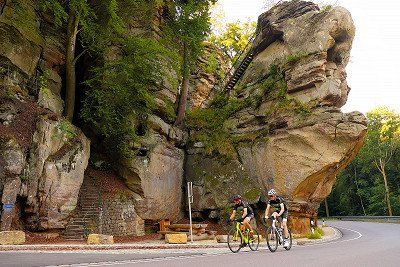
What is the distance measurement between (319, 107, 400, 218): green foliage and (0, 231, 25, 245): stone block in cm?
4530

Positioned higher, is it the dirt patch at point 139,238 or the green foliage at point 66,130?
the green foliage at point 66,130

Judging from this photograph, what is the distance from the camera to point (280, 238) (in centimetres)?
1142

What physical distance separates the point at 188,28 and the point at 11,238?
1658 centimetres

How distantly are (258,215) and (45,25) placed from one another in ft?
56.2

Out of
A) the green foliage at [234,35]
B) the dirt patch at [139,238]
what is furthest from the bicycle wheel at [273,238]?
the green foliage at [234,35]

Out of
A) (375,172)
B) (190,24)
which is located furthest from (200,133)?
(375,172)

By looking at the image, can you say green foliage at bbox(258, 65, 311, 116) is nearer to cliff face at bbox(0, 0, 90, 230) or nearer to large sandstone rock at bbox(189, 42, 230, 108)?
large sandstone rock at bbox(189, 42, 230, 108)

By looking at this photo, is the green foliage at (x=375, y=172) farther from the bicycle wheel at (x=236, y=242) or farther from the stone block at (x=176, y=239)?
the bicycle wheel at (x=236, y=242)

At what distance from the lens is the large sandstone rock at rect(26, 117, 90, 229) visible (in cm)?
1633

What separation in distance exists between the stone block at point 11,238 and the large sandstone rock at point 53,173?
9.91ft

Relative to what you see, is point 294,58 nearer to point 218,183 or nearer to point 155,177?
point 218,183

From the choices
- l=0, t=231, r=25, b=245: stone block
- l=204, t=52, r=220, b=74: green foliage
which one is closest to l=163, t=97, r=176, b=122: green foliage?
l=204, t=52, r=220, b=74: green foliage

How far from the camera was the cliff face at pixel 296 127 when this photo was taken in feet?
71.0

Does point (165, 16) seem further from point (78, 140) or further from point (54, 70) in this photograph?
point (78, 140)
